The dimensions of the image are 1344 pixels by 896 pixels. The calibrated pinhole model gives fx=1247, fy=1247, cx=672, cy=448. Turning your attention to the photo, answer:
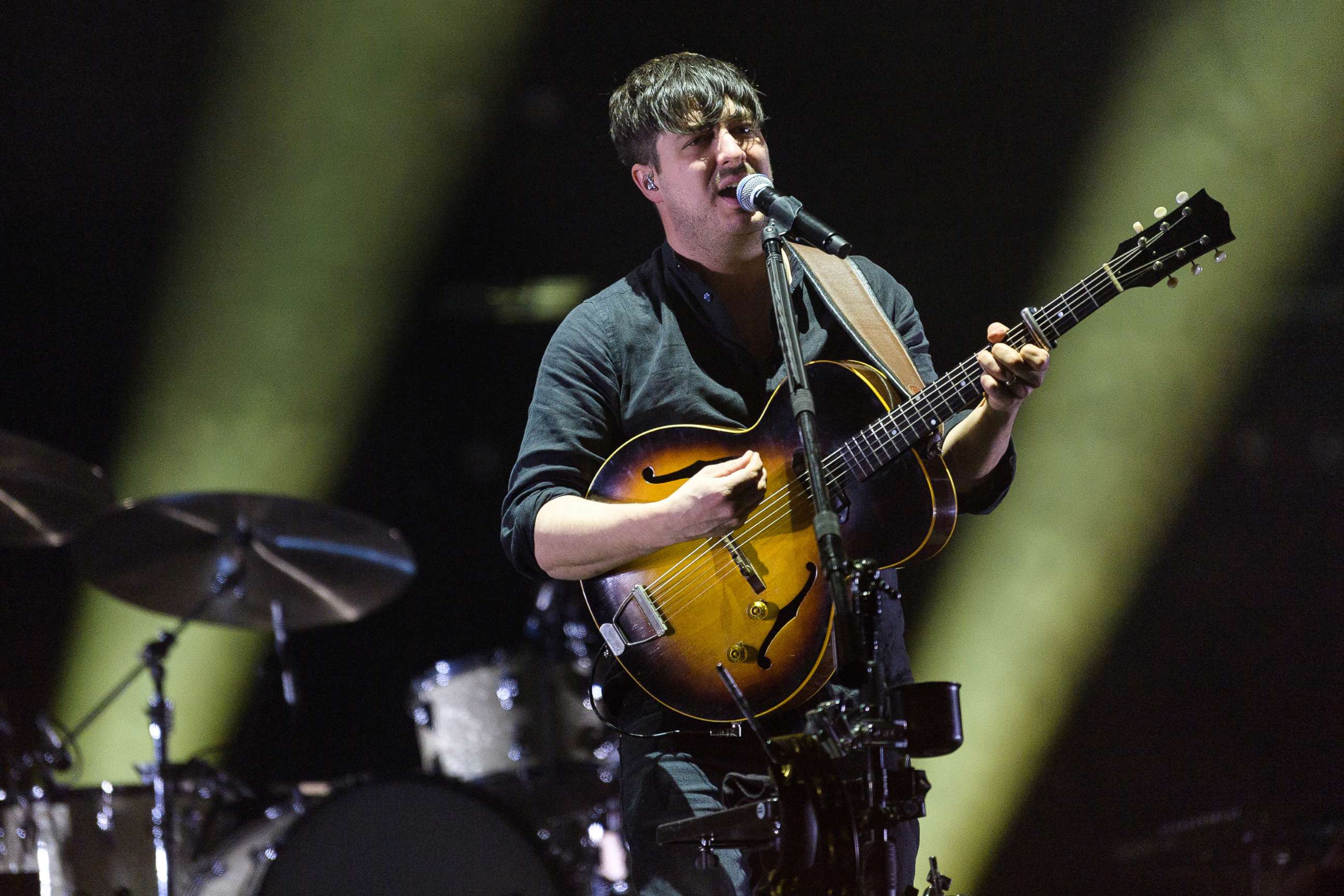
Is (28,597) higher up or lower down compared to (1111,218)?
lower down

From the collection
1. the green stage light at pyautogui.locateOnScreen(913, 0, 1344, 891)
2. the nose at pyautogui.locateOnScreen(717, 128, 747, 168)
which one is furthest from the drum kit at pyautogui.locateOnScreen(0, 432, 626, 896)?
the nose at pyautogui.locateOnScreen(717, 128, 747, 168)

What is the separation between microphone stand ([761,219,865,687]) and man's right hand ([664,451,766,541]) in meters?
0.12

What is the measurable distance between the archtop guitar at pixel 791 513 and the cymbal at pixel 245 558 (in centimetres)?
247

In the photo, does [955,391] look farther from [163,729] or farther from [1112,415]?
[1112,415]

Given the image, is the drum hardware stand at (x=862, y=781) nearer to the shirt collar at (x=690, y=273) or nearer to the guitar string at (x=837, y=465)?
the guitar string at (x=837, y=465)

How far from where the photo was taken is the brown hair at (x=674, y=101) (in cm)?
270

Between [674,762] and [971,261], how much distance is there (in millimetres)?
4267

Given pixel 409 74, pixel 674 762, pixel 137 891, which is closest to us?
pixel 674 762

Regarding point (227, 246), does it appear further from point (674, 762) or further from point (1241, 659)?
point (1241, 659)

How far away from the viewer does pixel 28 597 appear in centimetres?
622

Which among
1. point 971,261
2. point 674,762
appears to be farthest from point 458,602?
point 674,762

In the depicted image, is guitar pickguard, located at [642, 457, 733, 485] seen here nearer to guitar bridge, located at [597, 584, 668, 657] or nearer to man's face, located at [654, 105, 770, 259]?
guitar bridge, located at [597, 584, 668, 657]

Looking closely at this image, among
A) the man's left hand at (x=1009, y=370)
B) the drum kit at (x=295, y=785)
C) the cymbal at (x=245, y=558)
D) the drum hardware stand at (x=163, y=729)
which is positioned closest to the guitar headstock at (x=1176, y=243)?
the man's left hand at (x=1009, y=370)

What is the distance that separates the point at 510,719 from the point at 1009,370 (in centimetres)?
356
